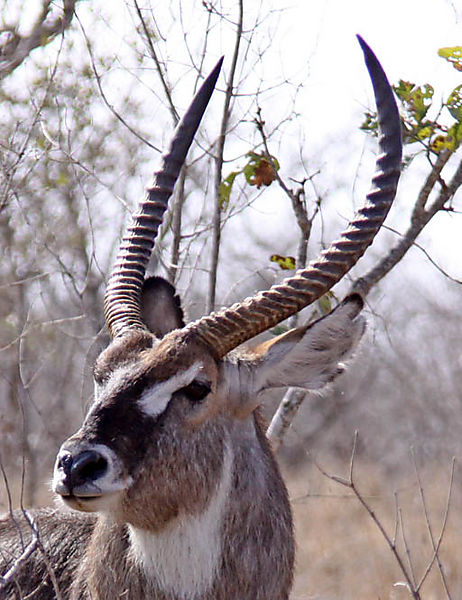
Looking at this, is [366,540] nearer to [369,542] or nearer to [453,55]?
[369,542]

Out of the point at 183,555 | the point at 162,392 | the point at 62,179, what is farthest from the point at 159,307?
the point at 62,179

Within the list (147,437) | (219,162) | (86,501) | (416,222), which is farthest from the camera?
(219,162)

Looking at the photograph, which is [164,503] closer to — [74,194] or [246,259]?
[74,194]

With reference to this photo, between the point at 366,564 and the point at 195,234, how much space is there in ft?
15.4

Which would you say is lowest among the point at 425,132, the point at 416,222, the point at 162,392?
the point at 162,392

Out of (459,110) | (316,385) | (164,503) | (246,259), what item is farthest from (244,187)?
(246,259)

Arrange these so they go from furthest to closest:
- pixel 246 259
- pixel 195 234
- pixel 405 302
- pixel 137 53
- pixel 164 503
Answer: pixel 405 302, pixel 246 259, pixel 137 53, pixel 195 234, pixel 164 503

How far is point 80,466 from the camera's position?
14.9 ft

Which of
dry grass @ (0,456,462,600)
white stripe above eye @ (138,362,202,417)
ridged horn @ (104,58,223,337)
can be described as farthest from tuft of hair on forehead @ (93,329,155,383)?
dry grass @ (0,456,462,600)

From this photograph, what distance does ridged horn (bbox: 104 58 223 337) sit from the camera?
5.81m

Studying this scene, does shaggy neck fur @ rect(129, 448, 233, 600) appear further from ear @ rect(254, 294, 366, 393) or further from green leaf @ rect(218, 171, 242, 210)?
green leaf @ rect(218, 171, 242, 210)

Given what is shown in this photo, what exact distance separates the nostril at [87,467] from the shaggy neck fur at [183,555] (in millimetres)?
585

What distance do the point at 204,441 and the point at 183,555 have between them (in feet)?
1.81

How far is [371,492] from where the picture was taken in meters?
14.8
